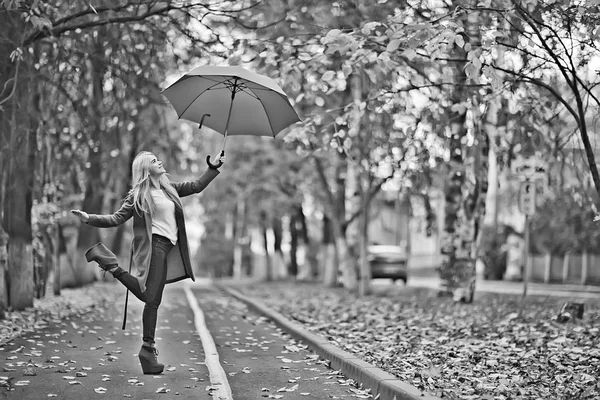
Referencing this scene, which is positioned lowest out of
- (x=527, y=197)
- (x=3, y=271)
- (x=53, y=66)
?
(x=3, y=271)

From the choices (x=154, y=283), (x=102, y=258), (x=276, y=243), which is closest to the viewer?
(x=102, y=258)

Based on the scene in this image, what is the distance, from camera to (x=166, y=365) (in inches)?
350

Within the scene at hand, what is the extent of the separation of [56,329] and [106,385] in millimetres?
5119

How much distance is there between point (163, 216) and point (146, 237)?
279mm

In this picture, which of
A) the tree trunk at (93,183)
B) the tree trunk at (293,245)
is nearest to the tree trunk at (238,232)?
the tree trunk at (293,245)

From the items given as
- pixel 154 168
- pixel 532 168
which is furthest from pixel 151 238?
pixel 532 168

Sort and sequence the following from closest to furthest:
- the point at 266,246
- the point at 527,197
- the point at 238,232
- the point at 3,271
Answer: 1. the point at 3,271
2. the point at 527,197
3. the point at 266,246
4. the point at 238,232

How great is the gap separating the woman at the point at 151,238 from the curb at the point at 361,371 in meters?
1.84

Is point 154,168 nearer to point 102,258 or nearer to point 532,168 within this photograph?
point 102,258

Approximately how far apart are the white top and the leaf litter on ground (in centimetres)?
247

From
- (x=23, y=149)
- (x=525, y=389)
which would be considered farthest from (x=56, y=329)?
(x=525, y=389)

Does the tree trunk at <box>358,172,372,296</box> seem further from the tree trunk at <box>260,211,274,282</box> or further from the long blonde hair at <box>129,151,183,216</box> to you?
the tree trunk at <box>260,211,274,282</box>

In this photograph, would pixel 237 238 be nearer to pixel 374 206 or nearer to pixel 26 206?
pixel 374 206

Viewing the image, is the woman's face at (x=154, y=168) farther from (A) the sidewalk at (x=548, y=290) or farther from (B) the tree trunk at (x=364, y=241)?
(A) the sidewalk at (x=548, y=290)
